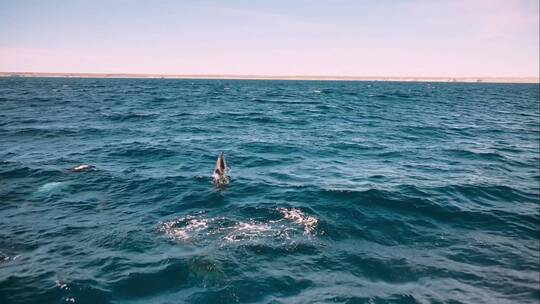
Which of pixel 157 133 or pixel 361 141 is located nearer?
pixel 361 141

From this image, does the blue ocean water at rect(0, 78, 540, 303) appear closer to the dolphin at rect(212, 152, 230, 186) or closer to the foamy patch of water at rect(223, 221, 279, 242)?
the foamy patch of water at rect(223, 221, 279, 242)

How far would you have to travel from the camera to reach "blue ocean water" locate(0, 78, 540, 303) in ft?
27.7

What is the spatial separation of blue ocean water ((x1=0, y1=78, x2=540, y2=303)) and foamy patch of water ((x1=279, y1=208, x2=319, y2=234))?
0.07 m

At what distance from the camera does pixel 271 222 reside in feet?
39.4

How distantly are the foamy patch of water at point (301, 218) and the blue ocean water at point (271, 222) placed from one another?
0.07 metres

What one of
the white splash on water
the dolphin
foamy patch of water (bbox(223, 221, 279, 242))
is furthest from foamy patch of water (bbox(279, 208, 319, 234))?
the dolphin

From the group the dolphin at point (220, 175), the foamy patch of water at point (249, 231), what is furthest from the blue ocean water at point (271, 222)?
the dolphin at point (220, 175)

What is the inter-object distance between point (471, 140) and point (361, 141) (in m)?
8.45

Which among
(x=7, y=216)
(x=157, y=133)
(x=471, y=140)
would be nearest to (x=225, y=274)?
(x=7, y=216)

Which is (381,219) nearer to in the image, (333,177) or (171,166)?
(333,177)

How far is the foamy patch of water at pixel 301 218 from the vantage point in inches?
458

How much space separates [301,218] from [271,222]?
3.73 ft

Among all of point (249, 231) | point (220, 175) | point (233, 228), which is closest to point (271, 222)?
point (249, 231)

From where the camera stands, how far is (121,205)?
14.0m
